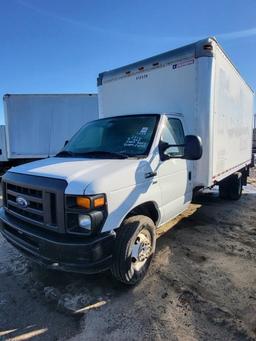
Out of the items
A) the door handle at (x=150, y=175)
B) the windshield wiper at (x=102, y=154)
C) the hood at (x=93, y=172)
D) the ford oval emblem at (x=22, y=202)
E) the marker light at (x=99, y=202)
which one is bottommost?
the ford oval emblem at (x=22, y=202)

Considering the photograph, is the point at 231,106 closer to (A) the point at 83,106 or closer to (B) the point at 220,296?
(B) the point at 220,296

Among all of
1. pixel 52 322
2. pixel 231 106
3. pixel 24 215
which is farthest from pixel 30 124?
pixel 52 322

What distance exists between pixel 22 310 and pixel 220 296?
2258 mm

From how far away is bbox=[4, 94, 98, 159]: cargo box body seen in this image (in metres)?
13.1

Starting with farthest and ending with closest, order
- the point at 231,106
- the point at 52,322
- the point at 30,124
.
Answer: the point at 30,124 → the point at 231,106 → the point at 52,322

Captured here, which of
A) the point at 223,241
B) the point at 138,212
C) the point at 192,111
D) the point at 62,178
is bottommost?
the point at 223,241

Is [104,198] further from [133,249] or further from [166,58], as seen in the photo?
[166,58]

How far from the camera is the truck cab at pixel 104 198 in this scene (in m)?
3.06

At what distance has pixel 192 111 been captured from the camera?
494 centimetres

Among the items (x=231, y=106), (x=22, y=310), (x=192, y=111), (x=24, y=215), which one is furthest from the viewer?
(x=231, y=106)

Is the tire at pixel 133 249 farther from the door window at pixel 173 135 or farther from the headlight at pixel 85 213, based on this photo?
the door window at pixel 173 135

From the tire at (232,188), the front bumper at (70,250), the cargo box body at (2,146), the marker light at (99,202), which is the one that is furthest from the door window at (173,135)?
the cargo box body at (2,146)

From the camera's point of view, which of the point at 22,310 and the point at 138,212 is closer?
the point at 22,310

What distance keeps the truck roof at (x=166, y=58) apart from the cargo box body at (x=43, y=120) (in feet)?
22.9
